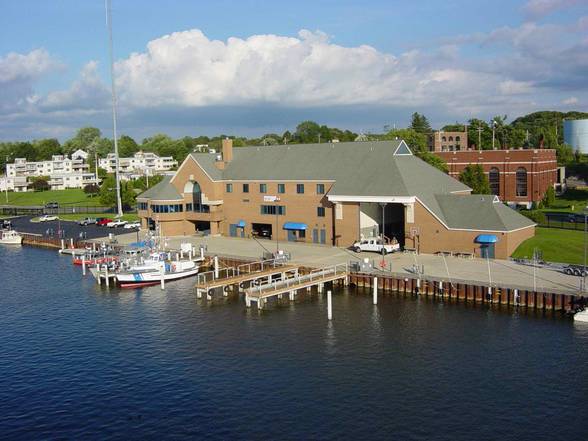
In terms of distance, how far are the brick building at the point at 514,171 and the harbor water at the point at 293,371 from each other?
214 ft

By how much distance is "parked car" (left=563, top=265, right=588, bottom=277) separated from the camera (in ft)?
195

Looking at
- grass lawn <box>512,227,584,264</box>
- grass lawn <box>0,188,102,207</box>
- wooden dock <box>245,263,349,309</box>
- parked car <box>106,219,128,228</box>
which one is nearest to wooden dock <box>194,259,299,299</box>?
wooden dock <box>245,263,349,309</box>

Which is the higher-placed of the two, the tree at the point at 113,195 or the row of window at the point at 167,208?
the tree at the point at 113,195

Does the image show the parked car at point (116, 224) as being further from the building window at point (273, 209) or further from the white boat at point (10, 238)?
the building window at point (273, 209)

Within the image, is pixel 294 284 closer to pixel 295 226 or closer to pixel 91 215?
pixel 295 226

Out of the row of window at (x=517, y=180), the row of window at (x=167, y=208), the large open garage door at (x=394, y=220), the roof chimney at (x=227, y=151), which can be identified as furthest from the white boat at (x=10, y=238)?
the row of window at (x=517, y=180)

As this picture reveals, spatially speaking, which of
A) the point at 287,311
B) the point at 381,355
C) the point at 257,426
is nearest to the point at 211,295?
the point at 287,311

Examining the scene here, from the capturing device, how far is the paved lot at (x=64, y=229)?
365 ft

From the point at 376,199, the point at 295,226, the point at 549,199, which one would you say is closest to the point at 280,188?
the point at 295,226

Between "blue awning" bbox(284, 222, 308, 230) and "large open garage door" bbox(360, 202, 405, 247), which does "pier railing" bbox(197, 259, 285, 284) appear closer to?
"blue awning" bbox(284, 222, 308, 230)

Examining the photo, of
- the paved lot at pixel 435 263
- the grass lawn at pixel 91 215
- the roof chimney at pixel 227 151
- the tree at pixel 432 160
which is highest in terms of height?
the roof chimney at pixel 227 151

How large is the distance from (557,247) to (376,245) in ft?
65.9

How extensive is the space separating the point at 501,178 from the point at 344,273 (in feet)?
205

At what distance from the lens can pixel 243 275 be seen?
6812 centimetres
